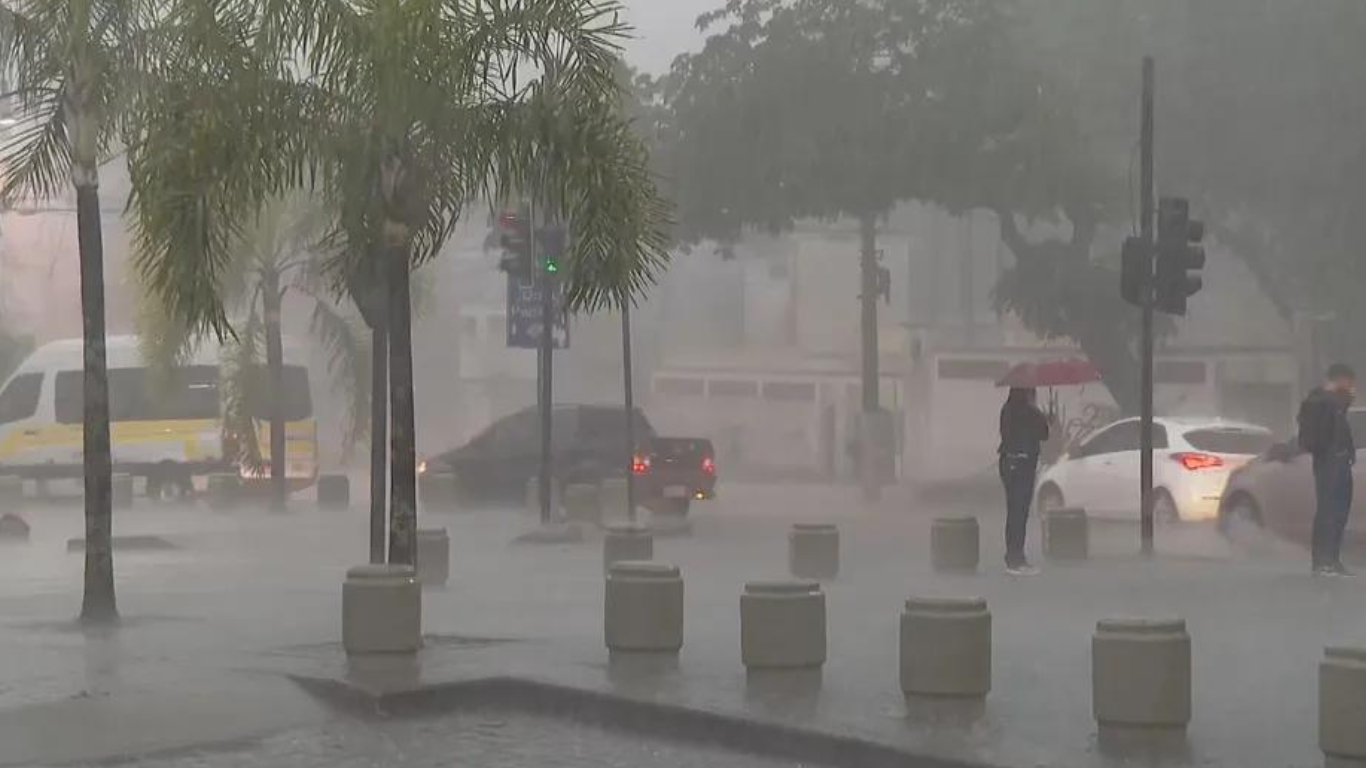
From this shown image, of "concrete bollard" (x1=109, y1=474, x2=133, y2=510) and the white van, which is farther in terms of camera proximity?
the white van

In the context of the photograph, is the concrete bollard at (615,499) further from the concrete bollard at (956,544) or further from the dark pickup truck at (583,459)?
the concrete bollard at (956,544)

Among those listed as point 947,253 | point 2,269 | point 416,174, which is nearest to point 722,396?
point 947,253

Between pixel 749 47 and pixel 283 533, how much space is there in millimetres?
12706

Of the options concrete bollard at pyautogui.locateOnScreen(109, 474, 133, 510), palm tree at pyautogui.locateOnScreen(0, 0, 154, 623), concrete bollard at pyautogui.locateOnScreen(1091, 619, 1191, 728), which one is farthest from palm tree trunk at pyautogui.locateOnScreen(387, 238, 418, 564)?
concrete bollard at pyautogui.locateOnScreen(109, 474, 133, 510)

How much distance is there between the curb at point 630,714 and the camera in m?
11.0

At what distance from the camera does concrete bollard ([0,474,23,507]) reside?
128 ft

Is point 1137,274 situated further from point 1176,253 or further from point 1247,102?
point 1247,102

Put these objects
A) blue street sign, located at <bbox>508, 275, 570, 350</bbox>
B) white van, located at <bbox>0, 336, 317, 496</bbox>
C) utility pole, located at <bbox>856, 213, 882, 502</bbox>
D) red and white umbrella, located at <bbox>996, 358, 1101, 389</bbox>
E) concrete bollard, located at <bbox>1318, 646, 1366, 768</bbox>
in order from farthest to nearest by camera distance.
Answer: white van, located at <bbox>0, 336, 317, 496</bbox>
utility pole, located at <bbox>856, 213, 882, 502</bbox>
red and white umbrella, located at <bbox>996, 358, 1101, 389</bbox>
blue street sign, located at <bbox>508, 275, 570, 350</bbox>
concrete bollard, located at <bbox>1318, 646, 1366, 768</bbox>

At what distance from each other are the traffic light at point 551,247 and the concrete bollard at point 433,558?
6620mm

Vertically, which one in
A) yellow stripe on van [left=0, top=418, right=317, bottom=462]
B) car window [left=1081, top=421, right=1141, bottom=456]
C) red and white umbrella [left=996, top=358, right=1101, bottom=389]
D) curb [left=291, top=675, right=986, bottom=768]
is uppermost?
red and white umbrella [left=996, top=358, right=1101, bottom=389]

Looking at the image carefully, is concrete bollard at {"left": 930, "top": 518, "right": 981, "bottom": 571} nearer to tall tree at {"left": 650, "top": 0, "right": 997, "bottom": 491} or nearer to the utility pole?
tall tree at {"left": 650, "top": 0, "right": 997, "bottom": 491}

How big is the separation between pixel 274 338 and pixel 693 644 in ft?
73.6

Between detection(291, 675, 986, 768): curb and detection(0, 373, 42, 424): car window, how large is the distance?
103ft

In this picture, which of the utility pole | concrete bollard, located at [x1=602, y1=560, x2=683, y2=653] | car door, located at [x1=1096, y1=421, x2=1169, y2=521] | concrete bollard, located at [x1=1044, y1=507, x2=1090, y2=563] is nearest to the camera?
concrete bollard, located at [x1=602, y1=560, x2=683, y2=653]
